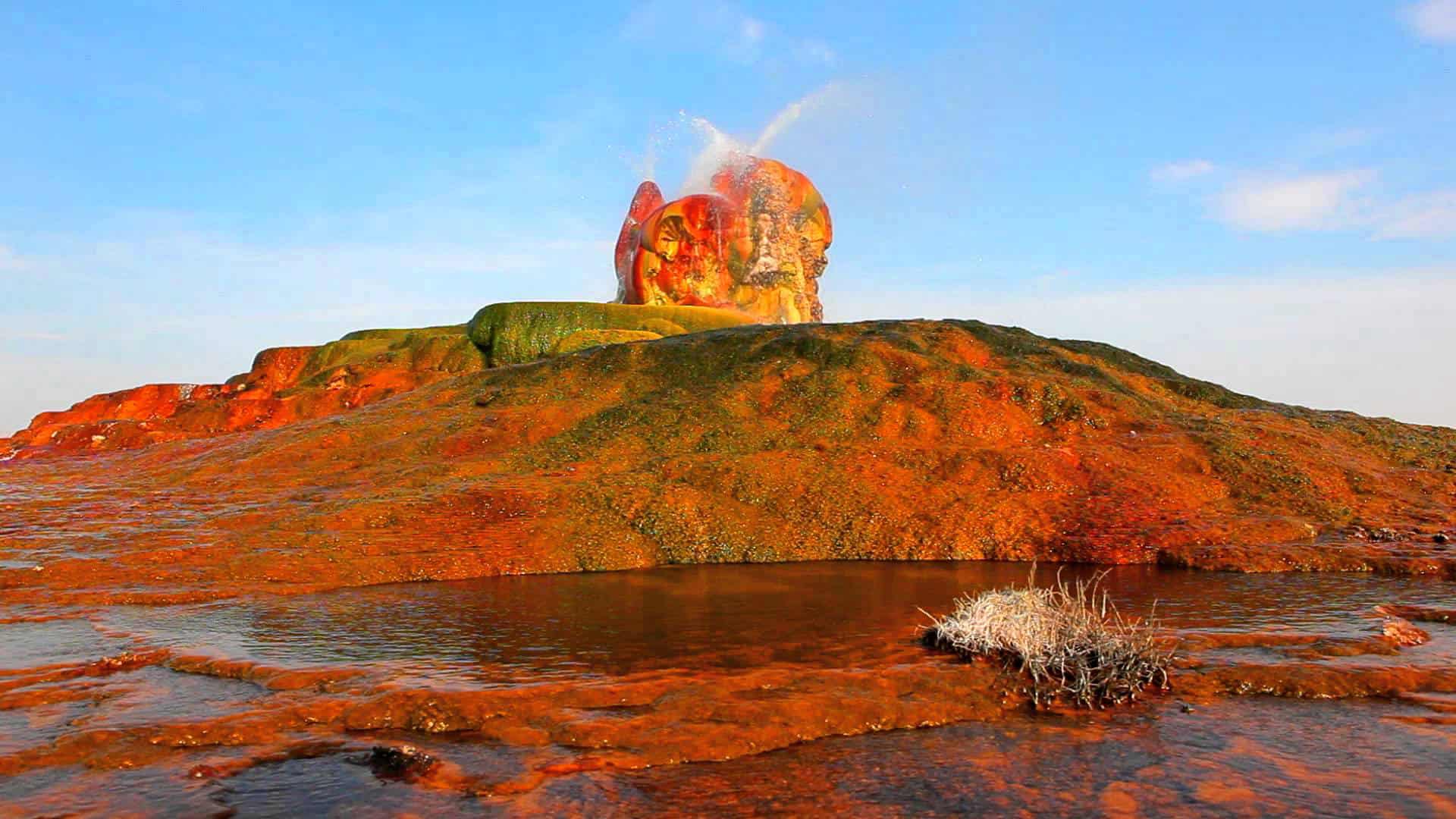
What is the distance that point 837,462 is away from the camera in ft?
62.9

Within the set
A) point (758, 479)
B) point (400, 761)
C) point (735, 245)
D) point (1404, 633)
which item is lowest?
point (400, 761)

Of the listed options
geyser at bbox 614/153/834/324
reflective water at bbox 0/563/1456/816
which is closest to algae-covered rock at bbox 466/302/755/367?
geyser at bbox 614/153/834/324

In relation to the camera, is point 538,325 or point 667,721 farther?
point 538,325

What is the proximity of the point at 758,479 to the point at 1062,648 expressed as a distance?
34.4 feet

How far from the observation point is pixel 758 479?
18.4m

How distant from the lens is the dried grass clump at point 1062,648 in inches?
314

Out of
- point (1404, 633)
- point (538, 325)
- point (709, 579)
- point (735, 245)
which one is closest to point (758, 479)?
point (709, 579)

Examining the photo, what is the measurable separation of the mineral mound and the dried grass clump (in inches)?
296

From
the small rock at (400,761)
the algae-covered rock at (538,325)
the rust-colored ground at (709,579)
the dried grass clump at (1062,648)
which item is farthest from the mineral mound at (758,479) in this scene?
the algae-covered rock at (538,325)

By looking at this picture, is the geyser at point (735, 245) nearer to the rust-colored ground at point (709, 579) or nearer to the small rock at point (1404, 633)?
the rust-colored ground at point (709, 579)

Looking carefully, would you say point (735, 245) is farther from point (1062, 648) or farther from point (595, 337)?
point (1062, 648)

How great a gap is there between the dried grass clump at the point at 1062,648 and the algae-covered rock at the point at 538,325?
3148 cm

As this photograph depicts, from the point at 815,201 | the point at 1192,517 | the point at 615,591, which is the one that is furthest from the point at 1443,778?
the point at 815,201

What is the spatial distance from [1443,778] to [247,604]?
12.8m
